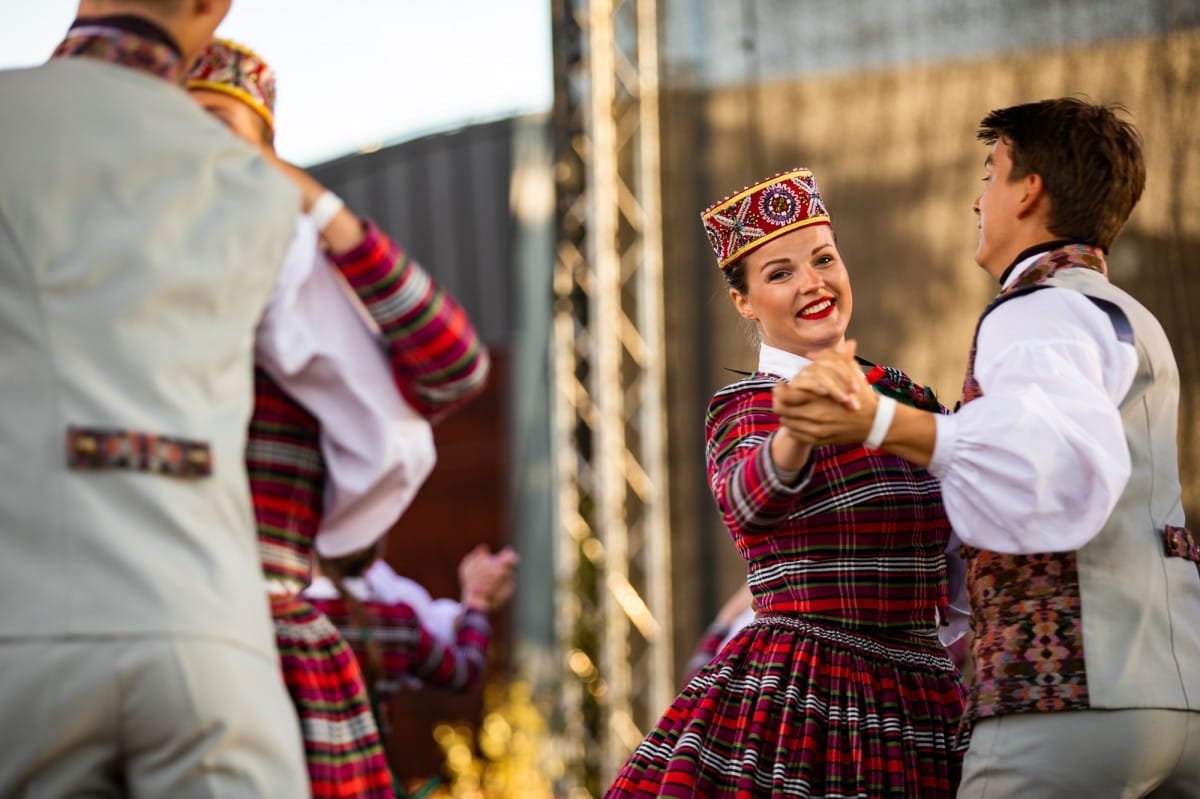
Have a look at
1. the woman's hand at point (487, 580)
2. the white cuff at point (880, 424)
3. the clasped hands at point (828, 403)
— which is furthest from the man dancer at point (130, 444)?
the woman's hand at point (487, 580)

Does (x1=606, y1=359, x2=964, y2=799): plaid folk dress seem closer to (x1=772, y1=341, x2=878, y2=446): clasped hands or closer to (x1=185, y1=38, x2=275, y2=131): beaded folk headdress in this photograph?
(x1=772, y1=341, x2=878, y2=446): clasped hands

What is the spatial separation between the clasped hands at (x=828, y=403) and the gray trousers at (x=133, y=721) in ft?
2.39

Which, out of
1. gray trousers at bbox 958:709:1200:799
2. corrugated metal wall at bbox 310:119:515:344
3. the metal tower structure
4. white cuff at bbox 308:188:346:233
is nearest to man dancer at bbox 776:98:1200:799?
gray trousers at bbox 958:709:1200:799

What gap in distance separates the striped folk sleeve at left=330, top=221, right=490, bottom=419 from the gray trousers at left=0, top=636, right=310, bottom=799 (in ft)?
1.38

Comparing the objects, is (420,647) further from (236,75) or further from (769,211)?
(236,75)

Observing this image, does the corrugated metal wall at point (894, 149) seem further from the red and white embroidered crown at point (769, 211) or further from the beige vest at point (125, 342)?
the beige vest at point (125, 342)

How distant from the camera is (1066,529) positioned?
1.83 metres

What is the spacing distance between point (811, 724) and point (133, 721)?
3.36ft

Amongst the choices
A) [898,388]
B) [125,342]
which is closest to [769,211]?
[898,388]

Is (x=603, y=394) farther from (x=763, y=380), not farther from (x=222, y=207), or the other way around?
(x=222, y=207)

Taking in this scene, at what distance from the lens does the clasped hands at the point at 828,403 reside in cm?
183

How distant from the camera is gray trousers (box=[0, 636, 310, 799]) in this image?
1.38m

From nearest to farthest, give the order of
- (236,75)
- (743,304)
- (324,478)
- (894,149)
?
(324,478) → (236,75) → (743,304) → (894,149)

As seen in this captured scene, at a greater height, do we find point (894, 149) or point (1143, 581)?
point (894, 149)
